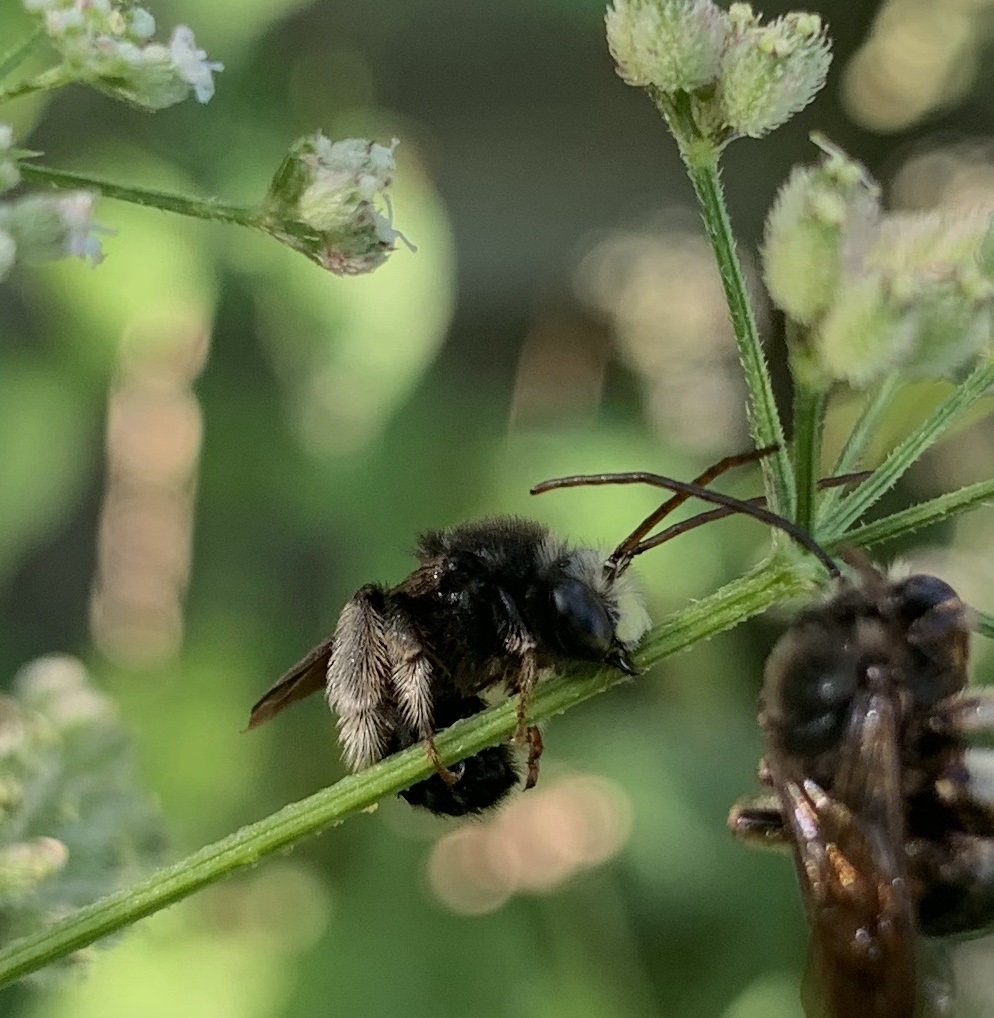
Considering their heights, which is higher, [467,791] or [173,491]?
[173,491]

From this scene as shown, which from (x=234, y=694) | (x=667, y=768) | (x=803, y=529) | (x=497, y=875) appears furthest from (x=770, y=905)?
(x=803, y=529)

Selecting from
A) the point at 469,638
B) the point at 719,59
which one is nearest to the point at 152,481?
the point at 469,638

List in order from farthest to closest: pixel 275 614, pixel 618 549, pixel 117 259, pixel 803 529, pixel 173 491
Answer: pixel 173 491 < pixel 275 614 < pixel 117 259 < pixel 618 549 < pixel 803 529

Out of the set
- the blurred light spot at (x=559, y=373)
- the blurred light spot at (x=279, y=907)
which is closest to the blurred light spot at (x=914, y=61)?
the blurred light spot at (x=559, y=373)

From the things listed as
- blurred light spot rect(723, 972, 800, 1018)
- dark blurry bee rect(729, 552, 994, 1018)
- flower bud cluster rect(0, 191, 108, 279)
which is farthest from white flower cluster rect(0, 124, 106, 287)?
blurred light spot rect(723, 972, 800, 1018)

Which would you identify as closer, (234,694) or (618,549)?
(618,549)

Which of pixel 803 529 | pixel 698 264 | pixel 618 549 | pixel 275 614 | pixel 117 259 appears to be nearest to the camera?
pixel 803 529

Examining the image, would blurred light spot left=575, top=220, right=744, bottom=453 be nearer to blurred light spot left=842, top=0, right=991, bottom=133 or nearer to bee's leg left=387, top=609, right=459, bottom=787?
blurred light spot left=842, top=0, right=991, bottom=133

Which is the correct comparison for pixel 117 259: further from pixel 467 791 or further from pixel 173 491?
pixel 467 791

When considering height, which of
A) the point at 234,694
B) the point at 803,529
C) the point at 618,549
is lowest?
the point at 803,529
